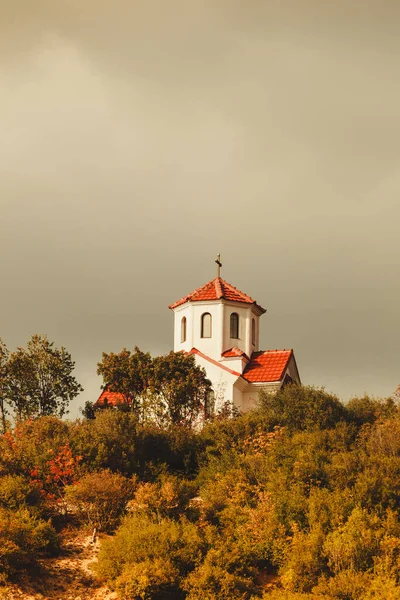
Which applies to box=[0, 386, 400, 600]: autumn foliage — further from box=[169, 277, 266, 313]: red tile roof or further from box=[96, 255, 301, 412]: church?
box=[169, 277, 266, 313]: red tile roof

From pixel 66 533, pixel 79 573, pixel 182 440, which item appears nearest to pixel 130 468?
pixel 182 440

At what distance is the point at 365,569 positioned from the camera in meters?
20.6

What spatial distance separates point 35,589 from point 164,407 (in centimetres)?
1583

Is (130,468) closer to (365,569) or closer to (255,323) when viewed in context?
(365,569)

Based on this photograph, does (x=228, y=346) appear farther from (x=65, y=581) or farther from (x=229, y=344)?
(x=65, y=581)

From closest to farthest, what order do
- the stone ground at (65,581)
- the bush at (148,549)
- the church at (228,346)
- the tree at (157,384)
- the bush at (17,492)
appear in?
the stone ground at (65,581), the bush at (148,549), the bush at (17,492), the tree at (157,384), the church at (228,346)

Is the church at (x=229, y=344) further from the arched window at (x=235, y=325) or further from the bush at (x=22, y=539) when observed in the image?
the bush at (x=22, y=539)

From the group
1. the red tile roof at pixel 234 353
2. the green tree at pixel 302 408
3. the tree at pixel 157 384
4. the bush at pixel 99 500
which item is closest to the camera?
the bush at pixel 99 500

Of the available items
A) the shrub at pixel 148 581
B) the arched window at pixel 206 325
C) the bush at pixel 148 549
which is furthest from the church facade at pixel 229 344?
the shrub at pixel 148 581

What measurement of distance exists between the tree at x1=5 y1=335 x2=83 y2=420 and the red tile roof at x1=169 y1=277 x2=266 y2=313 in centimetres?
762

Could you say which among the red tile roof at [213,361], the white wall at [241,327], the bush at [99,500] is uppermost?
the white wall at [241,327]

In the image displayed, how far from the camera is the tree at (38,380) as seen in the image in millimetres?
36656

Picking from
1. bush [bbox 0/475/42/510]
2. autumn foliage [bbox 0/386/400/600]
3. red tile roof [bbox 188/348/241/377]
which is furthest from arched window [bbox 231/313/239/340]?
bush [bbox 0/475/42/510]

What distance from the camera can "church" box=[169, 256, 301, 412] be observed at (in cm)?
3862
